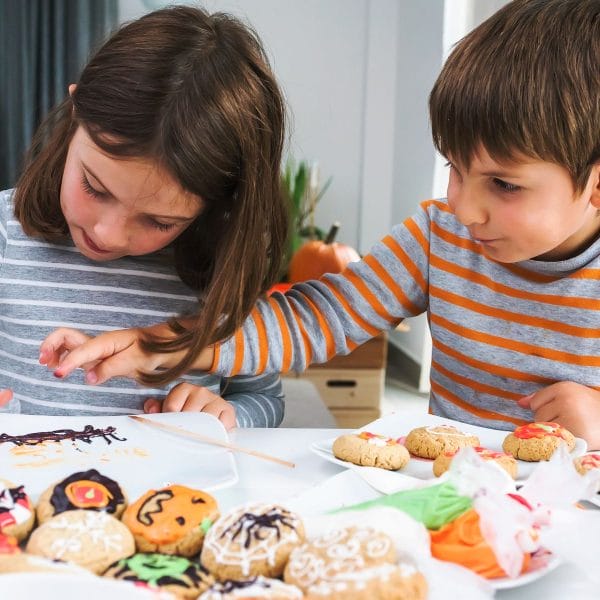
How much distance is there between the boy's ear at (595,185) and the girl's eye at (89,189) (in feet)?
1.97

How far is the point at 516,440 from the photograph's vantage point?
0.95 meters

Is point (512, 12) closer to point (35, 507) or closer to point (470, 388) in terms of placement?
point (470, 388)

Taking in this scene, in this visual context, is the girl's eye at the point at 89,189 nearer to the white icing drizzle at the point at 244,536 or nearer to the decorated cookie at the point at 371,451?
the decorated cookie at the point at 371,451

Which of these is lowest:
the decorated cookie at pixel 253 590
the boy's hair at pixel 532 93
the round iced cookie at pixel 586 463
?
the round iced cookie at pixel 586 463

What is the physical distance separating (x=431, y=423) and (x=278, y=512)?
438 millimetres

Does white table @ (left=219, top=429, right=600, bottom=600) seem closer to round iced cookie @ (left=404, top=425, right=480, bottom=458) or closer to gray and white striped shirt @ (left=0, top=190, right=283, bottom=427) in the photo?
round iced cookie @ (left=404, top=425, right=480, bottom=458)

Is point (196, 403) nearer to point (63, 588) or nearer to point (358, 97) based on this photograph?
point (63, 588)

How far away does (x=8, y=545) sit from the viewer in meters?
0.61

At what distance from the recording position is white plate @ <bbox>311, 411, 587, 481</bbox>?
91 cm

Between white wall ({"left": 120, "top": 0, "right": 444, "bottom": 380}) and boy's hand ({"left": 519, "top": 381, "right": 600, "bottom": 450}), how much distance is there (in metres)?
Result: 2.75

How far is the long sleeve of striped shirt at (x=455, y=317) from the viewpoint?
121 cm

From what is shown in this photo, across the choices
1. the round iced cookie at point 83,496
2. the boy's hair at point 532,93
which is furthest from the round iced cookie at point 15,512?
the boy's hair at point 532,93

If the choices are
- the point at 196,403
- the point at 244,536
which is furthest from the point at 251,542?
the point at 196,403

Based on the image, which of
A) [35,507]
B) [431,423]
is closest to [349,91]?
[431,423]
